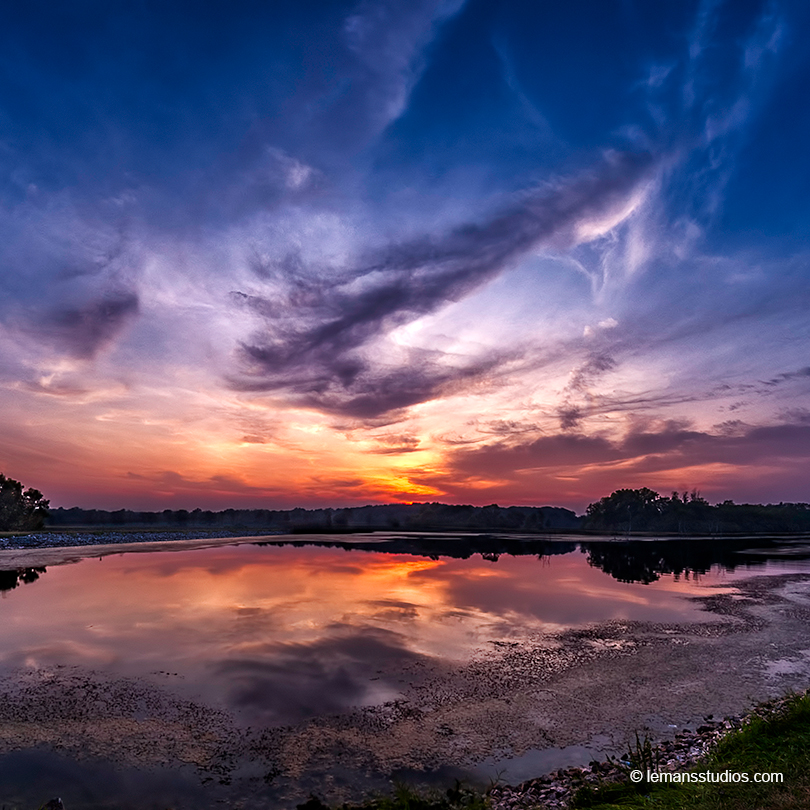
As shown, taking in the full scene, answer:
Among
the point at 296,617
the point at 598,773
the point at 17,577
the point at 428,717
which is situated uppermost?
the point at 598,773

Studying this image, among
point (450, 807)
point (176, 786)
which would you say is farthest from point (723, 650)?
point (176, 786)

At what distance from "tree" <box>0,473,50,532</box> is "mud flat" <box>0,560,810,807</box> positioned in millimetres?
133408

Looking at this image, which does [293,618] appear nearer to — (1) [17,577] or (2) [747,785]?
(2) [747,785]

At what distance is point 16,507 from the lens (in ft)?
409

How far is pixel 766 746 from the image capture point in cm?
1084

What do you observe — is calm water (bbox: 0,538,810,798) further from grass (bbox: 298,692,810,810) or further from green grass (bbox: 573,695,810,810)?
green grass (bbox: 573,695,810,810)

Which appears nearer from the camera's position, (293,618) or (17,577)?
(293,618)

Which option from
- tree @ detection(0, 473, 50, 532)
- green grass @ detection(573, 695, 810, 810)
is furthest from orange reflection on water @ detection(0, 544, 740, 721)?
tree @ detection(0, 473, 50, 532)

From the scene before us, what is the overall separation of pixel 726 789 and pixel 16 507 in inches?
6111

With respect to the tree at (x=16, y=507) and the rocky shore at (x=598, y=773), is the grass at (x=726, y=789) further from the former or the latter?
the tree at (x=16, y=507)

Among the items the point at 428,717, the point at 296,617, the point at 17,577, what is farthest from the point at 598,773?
the point at 17,577

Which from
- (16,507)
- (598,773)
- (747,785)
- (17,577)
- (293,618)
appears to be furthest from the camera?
(16,507)

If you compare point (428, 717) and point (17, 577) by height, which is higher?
point (428, 717)

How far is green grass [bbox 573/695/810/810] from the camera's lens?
835cm
